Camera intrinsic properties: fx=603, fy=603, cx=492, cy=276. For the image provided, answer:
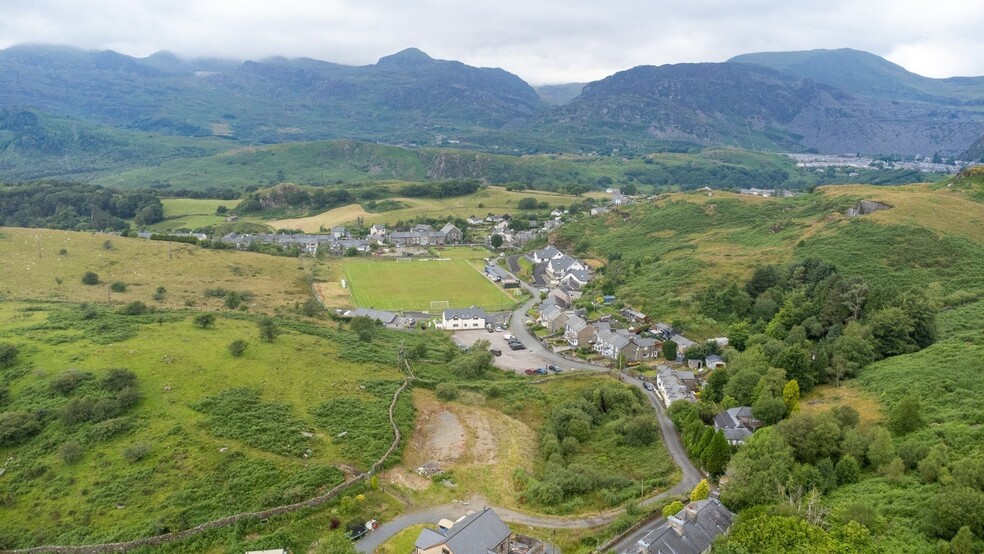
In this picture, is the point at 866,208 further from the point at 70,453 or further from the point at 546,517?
the point at 70,453

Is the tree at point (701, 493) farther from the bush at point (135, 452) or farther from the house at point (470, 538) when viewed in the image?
the bush at point (135, 452)

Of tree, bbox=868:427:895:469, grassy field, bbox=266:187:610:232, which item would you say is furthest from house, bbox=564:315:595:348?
grassy field, bbox=266:187:610:232

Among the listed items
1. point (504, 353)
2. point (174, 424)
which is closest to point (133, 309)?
point (174, 424)

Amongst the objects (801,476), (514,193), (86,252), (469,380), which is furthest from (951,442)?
(514,193)

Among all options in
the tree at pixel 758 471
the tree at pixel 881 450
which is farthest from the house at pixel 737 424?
the tree at pixel 881 450

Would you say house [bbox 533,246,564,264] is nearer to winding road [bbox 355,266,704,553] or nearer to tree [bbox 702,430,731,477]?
winding road [bbox 355,266,704,553]

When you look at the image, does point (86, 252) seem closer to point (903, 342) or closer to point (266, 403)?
point (266, 403)
